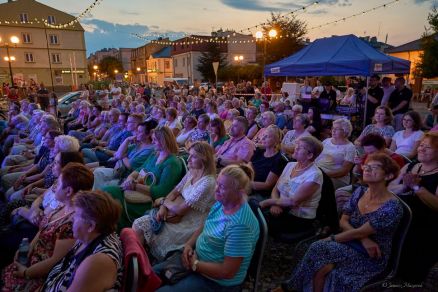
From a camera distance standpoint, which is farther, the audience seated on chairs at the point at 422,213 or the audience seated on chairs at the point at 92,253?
the audience seated on chairs at the point at 422,213

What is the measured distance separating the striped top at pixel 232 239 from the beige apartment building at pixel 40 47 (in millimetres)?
39465

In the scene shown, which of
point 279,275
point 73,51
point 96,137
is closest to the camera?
point 279,275

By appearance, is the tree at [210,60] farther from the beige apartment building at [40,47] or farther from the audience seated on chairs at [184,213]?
the audience seated on chairs at [184,213]

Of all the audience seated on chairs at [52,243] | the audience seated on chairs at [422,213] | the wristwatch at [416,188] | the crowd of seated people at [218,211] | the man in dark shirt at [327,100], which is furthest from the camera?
the man in dark shirt at [327,100]

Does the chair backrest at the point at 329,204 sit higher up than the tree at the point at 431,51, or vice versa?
the tree at the point at 431,51

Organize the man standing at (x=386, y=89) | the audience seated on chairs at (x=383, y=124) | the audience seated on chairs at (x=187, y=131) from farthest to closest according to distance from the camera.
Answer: the man standing at (x=386, y=89) < the audience seated on chairs at (x=187, y=131) < the audience seated on chairs at (x=383, y=124)

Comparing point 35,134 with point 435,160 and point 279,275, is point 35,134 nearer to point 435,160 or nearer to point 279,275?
point 279,275

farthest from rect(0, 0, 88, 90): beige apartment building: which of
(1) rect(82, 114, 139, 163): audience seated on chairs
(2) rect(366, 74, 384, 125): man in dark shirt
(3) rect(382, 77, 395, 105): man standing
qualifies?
(3) rect(382, 77, 395, 105): man standing

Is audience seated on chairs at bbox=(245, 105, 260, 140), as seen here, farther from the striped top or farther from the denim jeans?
the denim jeans

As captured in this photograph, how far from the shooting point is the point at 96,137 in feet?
23.9

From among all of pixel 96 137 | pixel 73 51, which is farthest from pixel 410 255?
pixel 73 51

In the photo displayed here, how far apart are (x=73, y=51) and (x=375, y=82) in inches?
1631

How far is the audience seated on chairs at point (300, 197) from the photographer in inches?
113

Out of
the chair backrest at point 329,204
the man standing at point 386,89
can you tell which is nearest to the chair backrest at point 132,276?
the chair backrest at point 329,204
